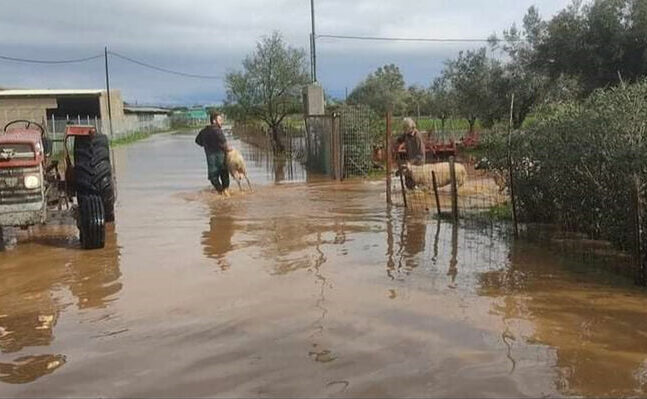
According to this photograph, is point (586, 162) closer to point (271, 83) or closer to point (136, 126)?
point (271, 83)

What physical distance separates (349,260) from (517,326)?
293 cm

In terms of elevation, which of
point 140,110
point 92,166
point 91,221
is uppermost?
point 140,110

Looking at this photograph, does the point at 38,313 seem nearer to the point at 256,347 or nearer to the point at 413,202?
the point at 256,347

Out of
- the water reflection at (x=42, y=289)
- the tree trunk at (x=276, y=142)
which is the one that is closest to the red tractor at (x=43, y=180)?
the water reflection at (x=42, y=289)

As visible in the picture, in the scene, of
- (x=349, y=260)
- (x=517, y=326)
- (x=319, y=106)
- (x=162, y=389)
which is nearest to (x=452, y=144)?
(x=319, y=106)

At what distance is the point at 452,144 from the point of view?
84.1 ft

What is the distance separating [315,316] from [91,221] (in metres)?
4.41

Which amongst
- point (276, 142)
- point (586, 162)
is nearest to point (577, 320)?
point (586, 162)

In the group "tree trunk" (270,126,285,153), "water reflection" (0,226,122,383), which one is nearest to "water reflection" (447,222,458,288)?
"water reflection" (0,226,122,383)

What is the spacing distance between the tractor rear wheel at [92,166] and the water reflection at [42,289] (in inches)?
30.2

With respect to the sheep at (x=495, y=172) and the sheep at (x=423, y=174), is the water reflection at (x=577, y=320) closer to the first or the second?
the sheep at (x=495, y=172)

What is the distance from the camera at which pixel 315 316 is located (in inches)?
228

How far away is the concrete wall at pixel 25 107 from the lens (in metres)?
44.7

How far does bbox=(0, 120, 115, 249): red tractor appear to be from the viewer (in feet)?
28.3
